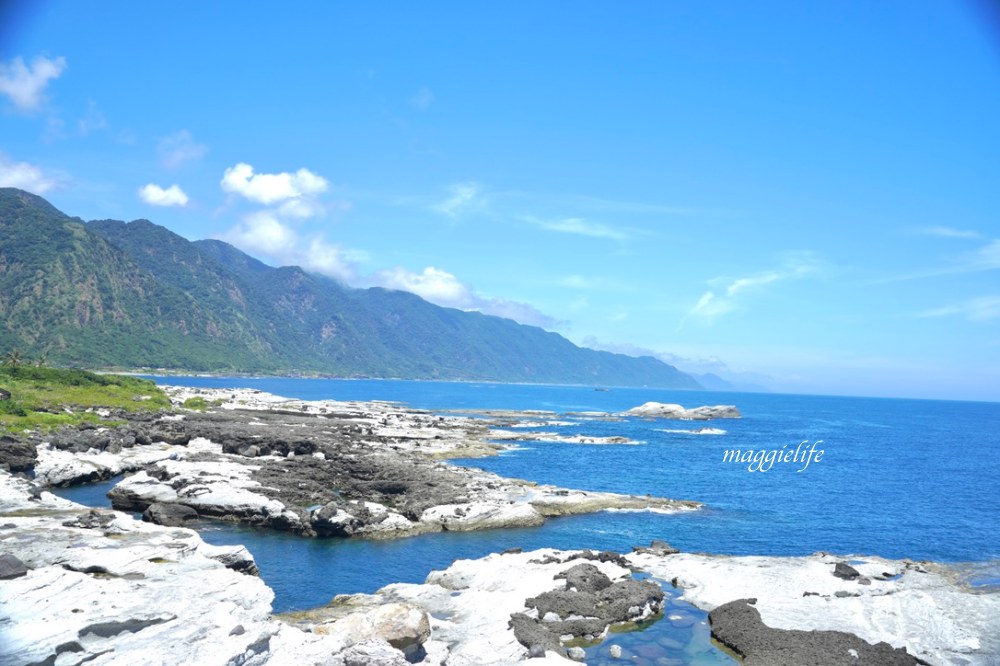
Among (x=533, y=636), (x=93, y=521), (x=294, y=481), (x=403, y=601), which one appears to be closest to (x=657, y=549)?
(x=533, y=636)

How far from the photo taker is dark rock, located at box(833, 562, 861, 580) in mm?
34688

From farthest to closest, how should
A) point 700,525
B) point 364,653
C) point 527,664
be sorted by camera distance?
1. point 700,525
2. point 527,664
3. point 364,653

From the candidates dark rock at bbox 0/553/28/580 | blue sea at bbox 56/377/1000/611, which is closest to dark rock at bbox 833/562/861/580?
blue sea at bbox 56/377/1000/611

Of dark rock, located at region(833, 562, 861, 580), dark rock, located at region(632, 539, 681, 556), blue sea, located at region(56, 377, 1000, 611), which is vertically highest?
dark rock, located at region(833, 562, 861, 580)

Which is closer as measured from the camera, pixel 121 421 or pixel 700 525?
pixel 700 525

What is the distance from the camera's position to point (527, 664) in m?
22.2

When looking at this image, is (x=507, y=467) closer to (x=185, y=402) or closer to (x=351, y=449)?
(x=351, y=449)

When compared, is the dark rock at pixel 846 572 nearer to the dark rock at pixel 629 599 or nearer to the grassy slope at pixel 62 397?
the dark rock at pixel 629 599

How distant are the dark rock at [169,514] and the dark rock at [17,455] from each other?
16.7 m

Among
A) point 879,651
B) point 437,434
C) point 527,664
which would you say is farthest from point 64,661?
point 437,434

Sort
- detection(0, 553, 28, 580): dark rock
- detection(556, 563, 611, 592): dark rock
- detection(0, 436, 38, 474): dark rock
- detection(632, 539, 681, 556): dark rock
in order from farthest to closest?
detection(0, 436, 38, 474): dark rock < detection(632, 539, 681, 556): dark rock < detection(556, 563, 611, 592): dark rock < detection(0, 553, 28, 580): dark rock

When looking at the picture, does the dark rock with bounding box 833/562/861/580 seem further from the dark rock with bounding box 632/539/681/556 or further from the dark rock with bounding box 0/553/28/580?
the dark rock with bounding box 0/553/28/580

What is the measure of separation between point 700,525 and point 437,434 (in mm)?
54650

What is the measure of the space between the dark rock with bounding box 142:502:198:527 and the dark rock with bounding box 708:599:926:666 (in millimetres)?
33925
